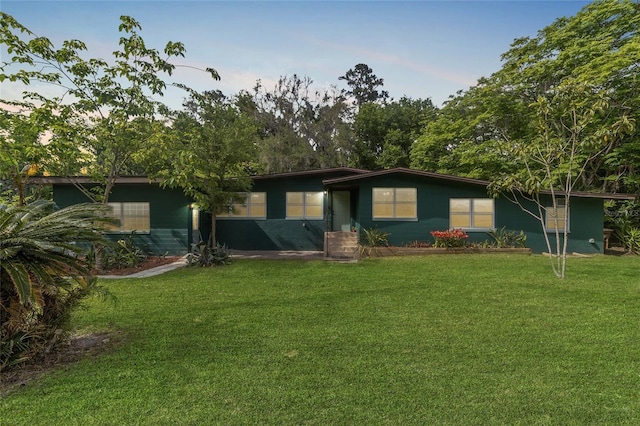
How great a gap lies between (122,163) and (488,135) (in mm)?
19024

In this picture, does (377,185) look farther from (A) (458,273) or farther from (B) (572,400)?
(B) (572,400)

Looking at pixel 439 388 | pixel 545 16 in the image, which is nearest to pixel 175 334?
pixel 439 388

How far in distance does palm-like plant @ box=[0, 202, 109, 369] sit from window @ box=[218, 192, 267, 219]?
9.09m

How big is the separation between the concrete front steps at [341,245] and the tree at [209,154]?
3.28m

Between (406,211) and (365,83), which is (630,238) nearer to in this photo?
(406,211)

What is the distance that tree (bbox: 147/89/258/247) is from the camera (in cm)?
879

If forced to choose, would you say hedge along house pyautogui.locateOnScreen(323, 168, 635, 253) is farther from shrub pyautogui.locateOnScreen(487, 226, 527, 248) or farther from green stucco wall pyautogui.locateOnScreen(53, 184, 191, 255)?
green stucco wall pyautogui.locateOnScreen(53, 184, 191, 255)

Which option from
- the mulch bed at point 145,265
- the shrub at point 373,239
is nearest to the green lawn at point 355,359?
the mulch bed at point 145,265

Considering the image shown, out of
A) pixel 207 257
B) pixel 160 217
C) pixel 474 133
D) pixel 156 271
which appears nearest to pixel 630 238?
pixel 474 133

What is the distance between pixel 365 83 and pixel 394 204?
29141 millimetres

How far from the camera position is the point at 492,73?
18.9 m

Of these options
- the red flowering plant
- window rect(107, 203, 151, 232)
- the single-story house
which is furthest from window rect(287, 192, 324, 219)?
window rect(107, 203, 151, 232)

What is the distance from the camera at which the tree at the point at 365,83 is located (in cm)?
3684

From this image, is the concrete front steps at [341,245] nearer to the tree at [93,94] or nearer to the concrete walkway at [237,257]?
the concrete walkway at [237,257]
